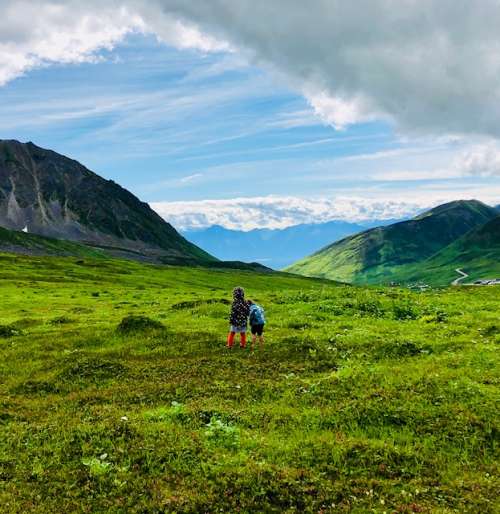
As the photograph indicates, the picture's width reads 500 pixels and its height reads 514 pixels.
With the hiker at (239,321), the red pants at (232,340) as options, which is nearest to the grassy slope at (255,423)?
the red pants at (232,340)

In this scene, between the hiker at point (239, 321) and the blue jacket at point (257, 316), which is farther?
the blue jacket at point (257, 316)

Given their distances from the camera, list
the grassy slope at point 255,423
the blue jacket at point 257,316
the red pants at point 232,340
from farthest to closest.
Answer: the blue jacket at point 257,316
the red pants at point 232,340
the grassy slope at point 255,423

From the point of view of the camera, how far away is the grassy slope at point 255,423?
40.1 feet

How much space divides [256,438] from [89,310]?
44030mm

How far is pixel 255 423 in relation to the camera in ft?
54.3

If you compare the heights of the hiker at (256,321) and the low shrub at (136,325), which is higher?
the hiker at (256,321)

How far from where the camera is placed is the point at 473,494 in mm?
11984

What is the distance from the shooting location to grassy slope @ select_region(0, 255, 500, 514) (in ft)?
40.1

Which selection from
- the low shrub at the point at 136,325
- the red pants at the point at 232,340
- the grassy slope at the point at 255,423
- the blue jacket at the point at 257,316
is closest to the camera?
the grassy slope at the point at 255,423

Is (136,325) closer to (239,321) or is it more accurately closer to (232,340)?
(232,340)

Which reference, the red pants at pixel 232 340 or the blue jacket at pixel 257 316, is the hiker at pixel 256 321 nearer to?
the blue jacket at pixel 257 316

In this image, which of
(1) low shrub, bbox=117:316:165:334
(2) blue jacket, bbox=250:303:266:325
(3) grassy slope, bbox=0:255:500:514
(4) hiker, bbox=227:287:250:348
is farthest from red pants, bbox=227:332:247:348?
(1) low shrub, bbox=117:316:165:334

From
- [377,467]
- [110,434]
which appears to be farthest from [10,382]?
[377,467]

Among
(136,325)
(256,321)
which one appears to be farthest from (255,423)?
(136,325)
